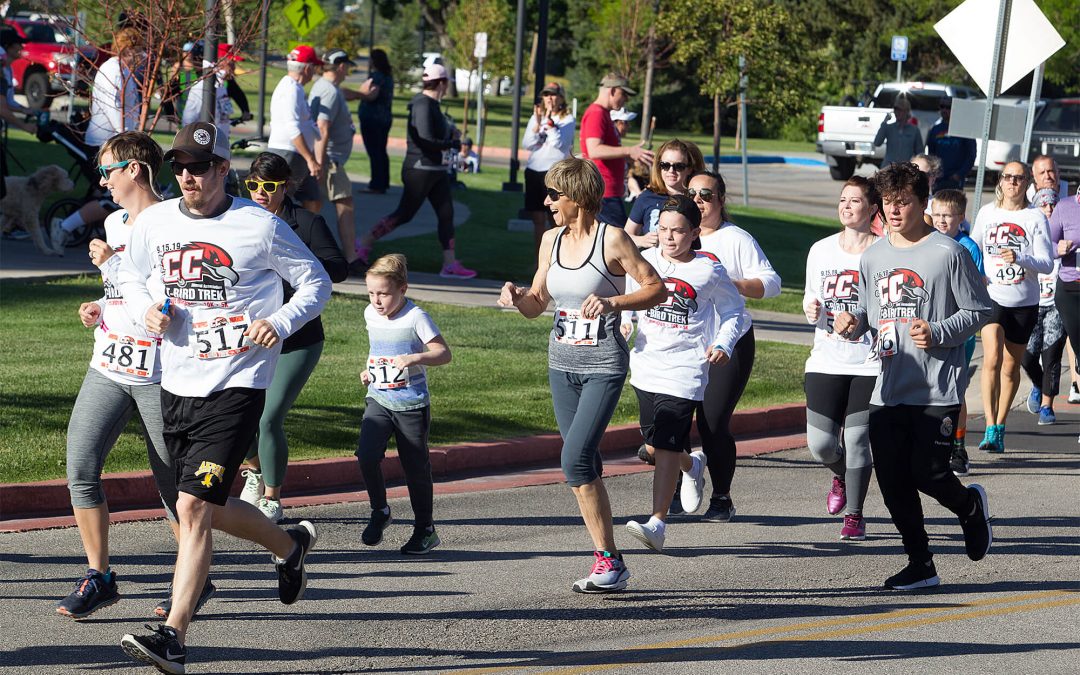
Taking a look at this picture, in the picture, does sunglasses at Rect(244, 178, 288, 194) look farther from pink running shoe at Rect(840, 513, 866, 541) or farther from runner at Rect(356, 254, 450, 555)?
pink running shoe at Rect(840, 513, 866, 541)

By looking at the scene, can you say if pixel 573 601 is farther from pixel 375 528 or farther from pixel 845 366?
pixel 845 366

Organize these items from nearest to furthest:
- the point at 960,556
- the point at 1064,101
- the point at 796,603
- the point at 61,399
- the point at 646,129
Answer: the point at 796,603 → the point at 960,556 → the point at 61,399 → the point at 1064,101 → the point at 646,129

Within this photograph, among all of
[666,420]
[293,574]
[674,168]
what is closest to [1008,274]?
[674,168]

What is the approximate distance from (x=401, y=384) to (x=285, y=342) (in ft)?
1.97

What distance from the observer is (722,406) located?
8391mm

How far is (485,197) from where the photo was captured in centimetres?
2495

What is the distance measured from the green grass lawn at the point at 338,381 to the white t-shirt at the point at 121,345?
2.30 m

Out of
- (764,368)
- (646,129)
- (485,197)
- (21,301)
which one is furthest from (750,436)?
(646,129)

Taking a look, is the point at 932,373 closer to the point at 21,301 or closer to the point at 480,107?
the point at 21,301

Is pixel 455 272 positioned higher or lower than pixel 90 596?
higher

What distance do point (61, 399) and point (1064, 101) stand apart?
29.3 m

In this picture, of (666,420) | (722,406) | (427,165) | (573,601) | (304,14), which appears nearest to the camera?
(573,601)

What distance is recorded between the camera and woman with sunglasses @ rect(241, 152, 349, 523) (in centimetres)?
757

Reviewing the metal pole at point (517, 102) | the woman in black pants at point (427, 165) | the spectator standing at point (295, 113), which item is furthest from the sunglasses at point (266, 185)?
the metal pole at point (517, 102)
